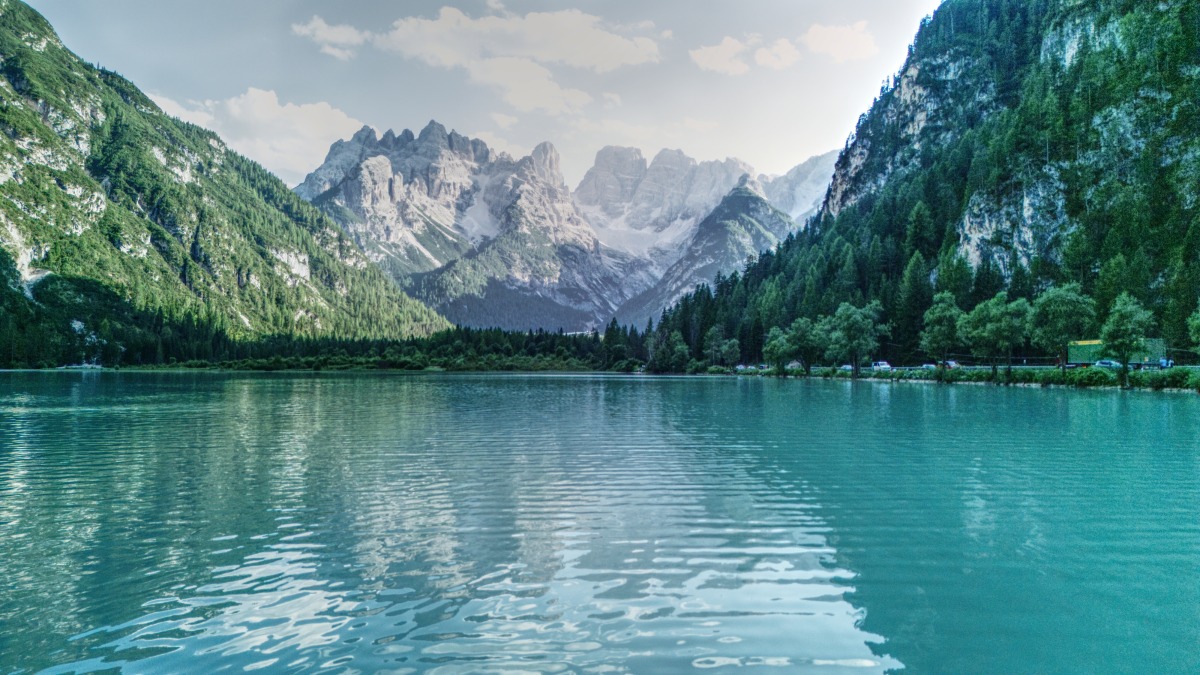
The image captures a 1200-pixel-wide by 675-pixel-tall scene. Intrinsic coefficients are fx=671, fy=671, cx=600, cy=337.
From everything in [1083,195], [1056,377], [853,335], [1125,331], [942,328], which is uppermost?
[1083,195]

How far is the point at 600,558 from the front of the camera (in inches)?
582

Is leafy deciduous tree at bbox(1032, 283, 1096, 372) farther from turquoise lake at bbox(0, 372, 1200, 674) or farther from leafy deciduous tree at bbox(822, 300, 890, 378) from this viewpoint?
turquoise lake at bbox(0, 372, 1200, 674)

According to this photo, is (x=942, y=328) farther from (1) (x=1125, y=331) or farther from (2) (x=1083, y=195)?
(2) (x=1083, y=195)

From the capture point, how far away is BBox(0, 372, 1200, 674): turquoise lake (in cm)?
992

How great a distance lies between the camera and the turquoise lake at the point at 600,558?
9922 mm

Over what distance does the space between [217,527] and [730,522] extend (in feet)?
44.5

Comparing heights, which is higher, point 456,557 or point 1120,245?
point 1120,245

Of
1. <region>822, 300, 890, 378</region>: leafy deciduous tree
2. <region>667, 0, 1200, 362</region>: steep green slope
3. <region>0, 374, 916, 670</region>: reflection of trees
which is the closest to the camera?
<region>0, 374, 916, 670</region>: reflection of trees

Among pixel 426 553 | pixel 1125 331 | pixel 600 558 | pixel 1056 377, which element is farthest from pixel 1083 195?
pixel 426 553

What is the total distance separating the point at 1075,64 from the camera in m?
188

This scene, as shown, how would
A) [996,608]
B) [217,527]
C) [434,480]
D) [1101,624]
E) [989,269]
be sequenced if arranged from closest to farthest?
[1101,624], [996,608], [217,527], [434,480], [989,269]

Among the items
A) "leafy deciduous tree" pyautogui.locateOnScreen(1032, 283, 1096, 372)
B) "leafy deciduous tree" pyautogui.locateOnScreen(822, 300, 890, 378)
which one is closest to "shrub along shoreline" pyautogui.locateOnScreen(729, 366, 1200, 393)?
"leafy deciduous tree" pyautogui.locateOnScreen(1032, 283, 1096, 372)

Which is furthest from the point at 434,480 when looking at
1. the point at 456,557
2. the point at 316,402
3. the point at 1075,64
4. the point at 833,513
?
the point at 1075,64

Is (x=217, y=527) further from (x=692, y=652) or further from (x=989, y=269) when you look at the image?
(x=989, y=269)
